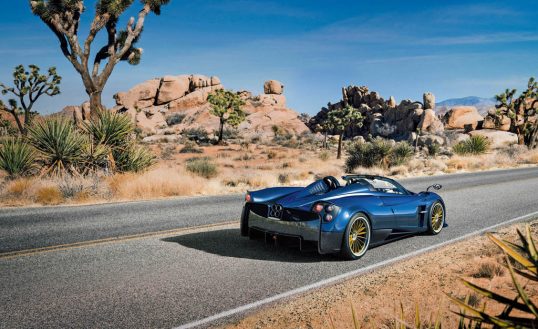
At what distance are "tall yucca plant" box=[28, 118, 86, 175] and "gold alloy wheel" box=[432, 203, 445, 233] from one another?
11.6 meters

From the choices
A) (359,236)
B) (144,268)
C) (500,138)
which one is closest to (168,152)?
(144,268)

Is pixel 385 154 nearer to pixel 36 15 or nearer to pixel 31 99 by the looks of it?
pixel 36 15

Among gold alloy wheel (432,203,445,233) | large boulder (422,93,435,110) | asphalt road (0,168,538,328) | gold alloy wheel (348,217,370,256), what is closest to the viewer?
asphalt road (0,168,538,328)

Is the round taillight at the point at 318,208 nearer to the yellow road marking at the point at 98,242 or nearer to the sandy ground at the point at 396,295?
the sandy ground at the point at 396,295

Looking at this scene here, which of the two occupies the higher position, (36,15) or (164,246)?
(36,15)

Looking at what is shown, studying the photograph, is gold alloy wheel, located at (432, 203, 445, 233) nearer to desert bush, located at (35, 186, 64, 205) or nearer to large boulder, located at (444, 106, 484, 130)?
desert bush, located at (35, 186, 64, 205)

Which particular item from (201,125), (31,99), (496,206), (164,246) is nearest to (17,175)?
(164,246)

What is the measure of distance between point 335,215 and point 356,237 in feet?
2.46

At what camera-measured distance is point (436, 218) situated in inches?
325

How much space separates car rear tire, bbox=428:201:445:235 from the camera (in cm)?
805

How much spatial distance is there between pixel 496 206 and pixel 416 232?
17.5ft

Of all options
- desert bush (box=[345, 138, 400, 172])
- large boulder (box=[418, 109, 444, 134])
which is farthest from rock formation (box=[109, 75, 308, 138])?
desert bush (box=[345, 138, 400, 172])

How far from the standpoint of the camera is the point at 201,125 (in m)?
76.5

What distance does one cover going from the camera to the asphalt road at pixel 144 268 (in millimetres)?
4363
